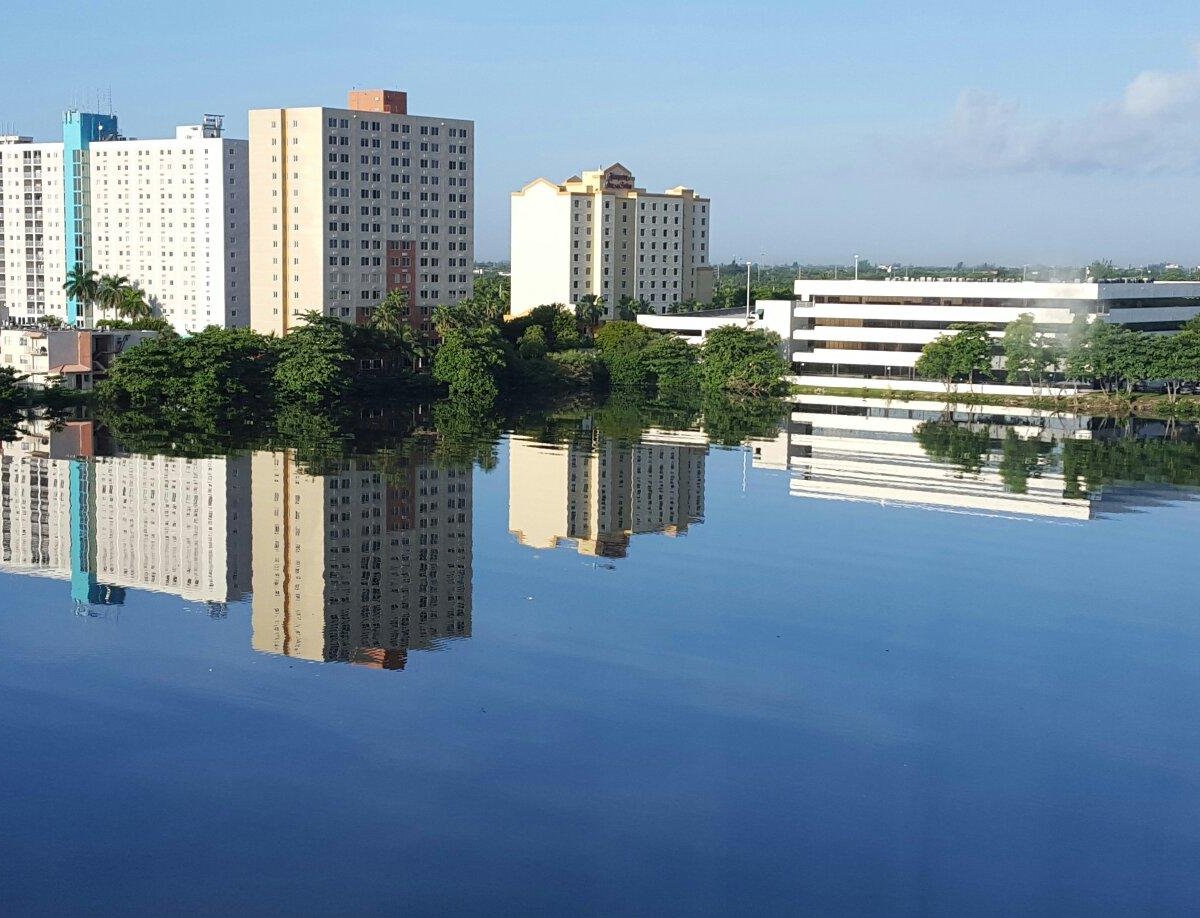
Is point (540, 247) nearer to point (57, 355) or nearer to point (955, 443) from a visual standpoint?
point (57, 355)

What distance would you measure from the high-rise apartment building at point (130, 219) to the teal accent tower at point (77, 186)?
0.08 feet

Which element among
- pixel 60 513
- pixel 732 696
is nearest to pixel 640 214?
pixel 60 513

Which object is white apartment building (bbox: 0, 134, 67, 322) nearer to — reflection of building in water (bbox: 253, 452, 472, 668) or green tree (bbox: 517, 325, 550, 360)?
green tree (bbox: 517, 325, 550, 360)

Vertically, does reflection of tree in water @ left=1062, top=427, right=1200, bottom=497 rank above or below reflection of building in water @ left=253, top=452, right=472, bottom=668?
above

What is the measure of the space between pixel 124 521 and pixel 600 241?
22.8 m

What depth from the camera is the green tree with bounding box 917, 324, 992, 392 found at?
90.8ft

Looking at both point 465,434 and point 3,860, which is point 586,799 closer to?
point 3,860

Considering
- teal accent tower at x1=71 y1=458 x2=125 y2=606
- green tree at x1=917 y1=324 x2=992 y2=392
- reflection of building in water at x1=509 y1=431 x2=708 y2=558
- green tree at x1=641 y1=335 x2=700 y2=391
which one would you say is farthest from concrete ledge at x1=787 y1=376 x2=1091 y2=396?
teal accent tower at x1=71 y1=458 x2=125 y2=606

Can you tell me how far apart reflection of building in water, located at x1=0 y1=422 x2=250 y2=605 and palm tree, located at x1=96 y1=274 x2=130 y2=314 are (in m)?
12.5

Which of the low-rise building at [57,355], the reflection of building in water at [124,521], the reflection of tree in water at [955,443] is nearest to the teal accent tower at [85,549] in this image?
the reflection of building in water at [124,521]

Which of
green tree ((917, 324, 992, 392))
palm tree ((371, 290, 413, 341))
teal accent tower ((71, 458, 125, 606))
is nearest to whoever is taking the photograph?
teal accent tower ((71, 458, 125, 606))

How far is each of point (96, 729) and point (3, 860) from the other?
1.95 meters

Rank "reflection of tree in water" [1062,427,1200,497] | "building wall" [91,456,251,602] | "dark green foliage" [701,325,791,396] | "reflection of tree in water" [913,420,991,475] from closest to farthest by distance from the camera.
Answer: "building wall" [91,456,251,602]
"reflection of tree in water" [1062,427,1200,497]
"reflection of tree in water" [913,420,991,475]
"dark green foliage" [701,325,791,396]

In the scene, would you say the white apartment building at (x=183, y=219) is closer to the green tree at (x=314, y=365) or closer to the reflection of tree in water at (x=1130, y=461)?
the green tree at (x=314, y=365)
